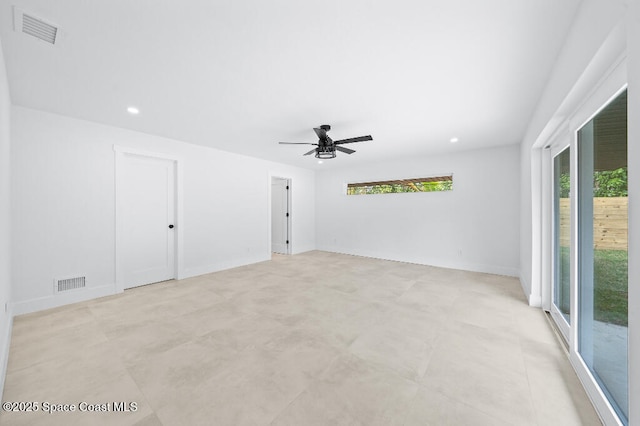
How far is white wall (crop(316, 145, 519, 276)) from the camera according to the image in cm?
470

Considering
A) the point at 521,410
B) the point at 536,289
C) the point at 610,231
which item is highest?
the point at 610,231

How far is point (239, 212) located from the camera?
546cm

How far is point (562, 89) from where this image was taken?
1902 millimetres

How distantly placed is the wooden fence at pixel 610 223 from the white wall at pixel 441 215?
341 cm

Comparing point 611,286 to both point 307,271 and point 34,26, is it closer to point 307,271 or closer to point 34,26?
point 307,271

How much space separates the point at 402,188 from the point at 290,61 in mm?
4601

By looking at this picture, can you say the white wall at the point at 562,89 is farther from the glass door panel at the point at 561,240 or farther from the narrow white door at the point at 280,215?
the narrow white door at the point at 280,215

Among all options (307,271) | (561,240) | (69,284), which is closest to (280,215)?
(307,271)

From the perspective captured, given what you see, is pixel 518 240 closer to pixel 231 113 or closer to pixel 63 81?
pixel 231 113

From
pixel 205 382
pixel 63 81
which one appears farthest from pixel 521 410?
pixel 63 81

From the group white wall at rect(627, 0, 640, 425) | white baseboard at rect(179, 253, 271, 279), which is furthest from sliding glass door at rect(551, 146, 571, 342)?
white baseboard at rect(179, 253, 271, 279)

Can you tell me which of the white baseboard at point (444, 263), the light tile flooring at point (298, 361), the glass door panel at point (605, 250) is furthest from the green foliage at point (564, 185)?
the white baseboard at point (444, 263)

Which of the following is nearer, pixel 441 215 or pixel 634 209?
pixel 634 209

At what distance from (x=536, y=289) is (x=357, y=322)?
8.10 feet
